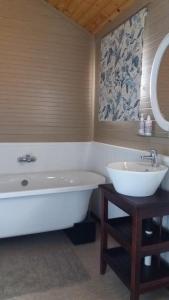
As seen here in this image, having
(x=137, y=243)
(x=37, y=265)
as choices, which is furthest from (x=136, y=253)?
(x=37, y=265)

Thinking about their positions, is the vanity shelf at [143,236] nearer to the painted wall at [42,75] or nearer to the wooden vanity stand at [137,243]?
the wooden vanity stand at [137,243]

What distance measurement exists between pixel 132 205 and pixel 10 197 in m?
1.13

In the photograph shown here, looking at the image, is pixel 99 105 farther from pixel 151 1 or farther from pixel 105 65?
pixel 151 1

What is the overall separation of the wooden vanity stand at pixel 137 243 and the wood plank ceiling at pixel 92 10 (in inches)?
73.9

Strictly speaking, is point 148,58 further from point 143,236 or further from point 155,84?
point 143,236

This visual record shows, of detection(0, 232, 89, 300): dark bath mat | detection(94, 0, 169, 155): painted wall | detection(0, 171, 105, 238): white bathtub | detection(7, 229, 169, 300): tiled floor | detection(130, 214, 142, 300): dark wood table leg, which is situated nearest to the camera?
detection(130, 214, 142, 300): dark wood table leg

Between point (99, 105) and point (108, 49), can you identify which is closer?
point (108, 49)

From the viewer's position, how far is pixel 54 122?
322cm

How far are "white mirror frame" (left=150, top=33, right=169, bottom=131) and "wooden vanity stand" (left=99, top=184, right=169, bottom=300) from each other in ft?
1.82

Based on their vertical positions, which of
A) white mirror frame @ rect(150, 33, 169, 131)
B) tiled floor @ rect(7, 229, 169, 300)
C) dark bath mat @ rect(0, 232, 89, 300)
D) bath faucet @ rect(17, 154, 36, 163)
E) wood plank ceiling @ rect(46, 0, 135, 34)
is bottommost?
tiled floor @ rect(7, 229, 169, 300)

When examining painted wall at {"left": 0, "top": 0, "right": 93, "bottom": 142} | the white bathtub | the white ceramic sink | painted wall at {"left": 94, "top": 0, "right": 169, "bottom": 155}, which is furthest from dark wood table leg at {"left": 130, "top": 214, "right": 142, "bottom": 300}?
painted wall at {"left": 0, "top": 0, "right": 93, "bottom": 142}

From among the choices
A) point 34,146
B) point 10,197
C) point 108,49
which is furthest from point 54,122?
point 10,197

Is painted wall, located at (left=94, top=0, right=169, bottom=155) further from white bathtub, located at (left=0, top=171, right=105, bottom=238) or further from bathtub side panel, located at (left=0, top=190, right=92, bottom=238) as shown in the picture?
bathtub side panel, located at (left=0, top=190, right=92, bottom=238)

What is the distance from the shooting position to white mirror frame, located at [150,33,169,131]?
2.01 m
